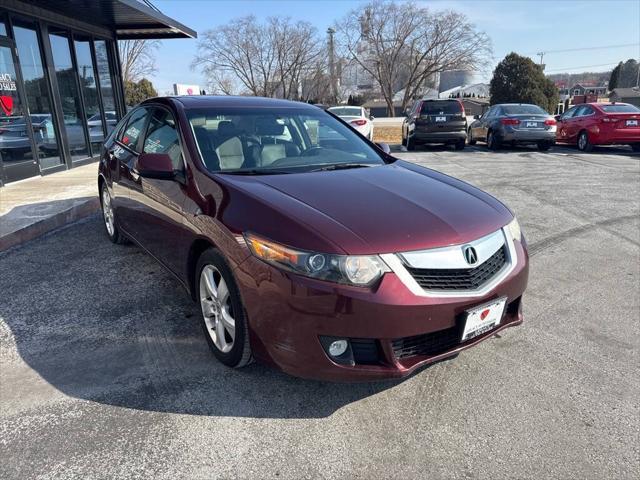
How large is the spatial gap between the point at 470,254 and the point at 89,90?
39.1ft

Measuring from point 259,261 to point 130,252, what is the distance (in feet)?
10.5

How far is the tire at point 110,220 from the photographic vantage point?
5.09m

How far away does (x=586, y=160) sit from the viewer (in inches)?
470

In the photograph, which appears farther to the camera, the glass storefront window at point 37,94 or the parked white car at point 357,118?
the parked white car at point 357,118

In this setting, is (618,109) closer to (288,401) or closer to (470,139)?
(470,139)

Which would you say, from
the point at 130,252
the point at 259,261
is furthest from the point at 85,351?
the point at 130,252

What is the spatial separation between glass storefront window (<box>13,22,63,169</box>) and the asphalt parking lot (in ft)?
21.5

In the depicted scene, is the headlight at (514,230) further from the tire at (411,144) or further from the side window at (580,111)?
the side window at (580,111)

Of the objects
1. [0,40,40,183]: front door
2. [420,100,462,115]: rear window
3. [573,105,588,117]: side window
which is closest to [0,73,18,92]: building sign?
[0,40,40,183]: front door

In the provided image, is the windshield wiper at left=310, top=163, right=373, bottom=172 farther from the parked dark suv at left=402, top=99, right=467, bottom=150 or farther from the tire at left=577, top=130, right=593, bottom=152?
the tire at left=577, top=130, right=593, bottom=152

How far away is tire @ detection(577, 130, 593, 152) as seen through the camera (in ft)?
44.9

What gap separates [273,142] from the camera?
3461 mm

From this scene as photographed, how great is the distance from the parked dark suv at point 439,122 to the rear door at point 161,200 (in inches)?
447

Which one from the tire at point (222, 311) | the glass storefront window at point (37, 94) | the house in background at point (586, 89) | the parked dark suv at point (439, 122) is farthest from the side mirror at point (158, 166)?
the house in background at point (586, 89)
